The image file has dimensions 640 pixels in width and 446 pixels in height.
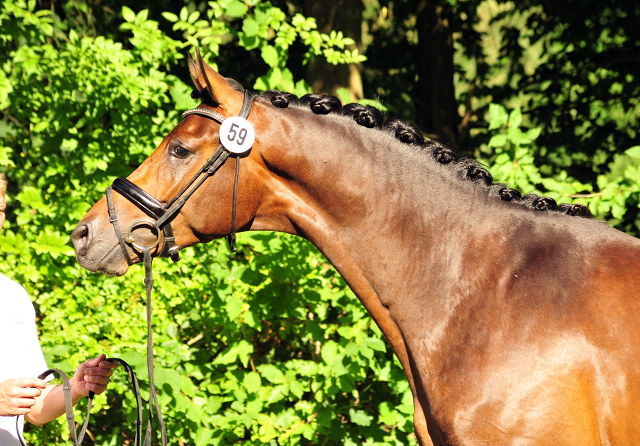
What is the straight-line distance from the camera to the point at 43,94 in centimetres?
365

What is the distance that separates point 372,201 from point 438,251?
12.9 inches

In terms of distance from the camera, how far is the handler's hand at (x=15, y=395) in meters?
1.88

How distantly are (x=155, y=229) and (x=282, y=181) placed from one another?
55 centimetres

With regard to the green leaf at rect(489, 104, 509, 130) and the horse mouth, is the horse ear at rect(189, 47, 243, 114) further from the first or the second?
the green leaf at rect(489, 104, 509, 130)

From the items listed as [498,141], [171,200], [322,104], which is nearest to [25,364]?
[171,200]

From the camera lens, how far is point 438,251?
7.11 feet

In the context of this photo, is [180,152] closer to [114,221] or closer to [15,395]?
[114,221]

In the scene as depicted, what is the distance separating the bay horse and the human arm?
1.25 feet

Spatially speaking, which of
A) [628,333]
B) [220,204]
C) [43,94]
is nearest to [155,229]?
[220,204]

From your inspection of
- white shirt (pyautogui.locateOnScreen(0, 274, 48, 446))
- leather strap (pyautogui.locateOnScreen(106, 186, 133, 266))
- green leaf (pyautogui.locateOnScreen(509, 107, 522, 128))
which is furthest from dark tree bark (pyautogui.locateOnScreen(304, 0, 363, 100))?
white shirt (pyautogui.locateOnScreen(0, 274, 48, 446))

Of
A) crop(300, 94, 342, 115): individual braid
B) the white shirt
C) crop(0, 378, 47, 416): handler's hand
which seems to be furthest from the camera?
crop(300, 94, 342, 115): individual braid

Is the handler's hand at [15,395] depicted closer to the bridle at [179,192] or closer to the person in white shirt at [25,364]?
the person in white shirt at [25,364]

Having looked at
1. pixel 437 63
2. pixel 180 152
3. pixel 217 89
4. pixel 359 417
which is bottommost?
pixel 359 417

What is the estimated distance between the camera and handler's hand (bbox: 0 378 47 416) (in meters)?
1.88
